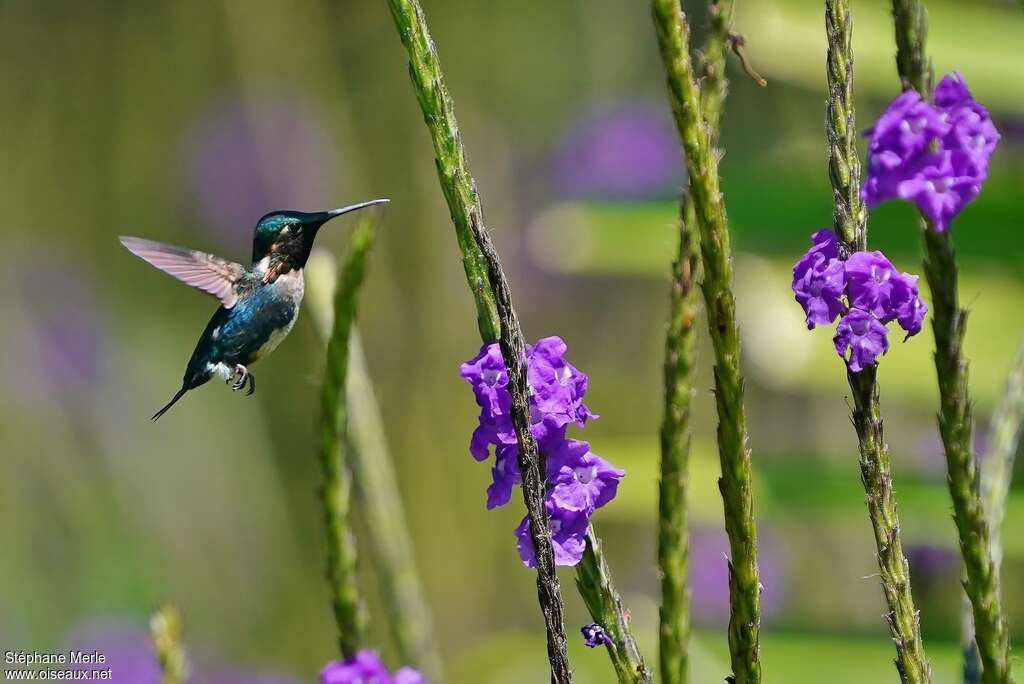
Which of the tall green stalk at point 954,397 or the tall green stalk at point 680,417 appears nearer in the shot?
the tall green stalk at point 954,397

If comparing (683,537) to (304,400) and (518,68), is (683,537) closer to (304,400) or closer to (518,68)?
(304,400)

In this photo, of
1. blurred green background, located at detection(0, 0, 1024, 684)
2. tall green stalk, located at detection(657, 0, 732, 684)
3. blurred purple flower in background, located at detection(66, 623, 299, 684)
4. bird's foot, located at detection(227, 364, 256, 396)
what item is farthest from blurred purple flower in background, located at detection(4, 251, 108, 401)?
tall green stalk, located at detection(657, 0, 732, 684)

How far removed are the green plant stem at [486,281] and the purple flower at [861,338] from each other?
1.01ft

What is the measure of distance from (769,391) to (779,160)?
1.13 meters

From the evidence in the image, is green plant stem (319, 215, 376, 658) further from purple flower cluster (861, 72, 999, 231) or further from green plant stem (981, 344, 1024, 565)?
green plant stem (981, 344, 1024, 565)

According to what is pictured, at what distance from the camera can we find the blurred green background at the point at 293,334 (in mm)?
5113

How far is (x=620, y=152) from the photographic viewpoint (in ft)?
23.9

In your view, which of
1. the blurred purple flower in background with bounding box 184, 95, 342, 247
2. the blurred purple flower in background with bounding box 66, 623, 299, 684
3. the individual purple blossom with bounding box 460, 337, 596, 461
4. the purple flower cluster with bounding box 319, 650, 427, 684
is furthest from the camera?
the blurred purple flower in background with bounding box 184, 95, 342, 247

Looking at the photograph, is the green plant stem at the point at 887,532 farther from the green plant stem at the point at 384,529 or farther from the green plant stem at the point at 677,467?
the green plant stem at the point at 384,529

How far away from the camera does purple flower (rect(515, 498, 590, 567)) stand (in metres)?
1.10

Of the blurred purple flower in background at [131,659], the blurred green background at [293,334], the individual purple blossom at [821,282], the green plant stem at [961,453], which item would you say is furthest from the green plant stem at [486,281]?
the blurred purple flower in background at [131,659]

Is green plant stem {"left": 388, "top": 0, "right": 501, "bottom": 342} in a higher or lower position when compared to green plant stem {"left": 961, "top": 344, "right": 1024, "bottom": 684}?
higher

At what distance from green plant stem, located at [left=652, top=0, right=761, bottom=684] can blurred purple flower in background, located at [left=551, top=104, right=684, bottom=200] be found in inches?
235

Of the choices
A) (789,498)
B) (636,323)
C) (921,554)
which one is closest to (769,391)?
(636,323)
